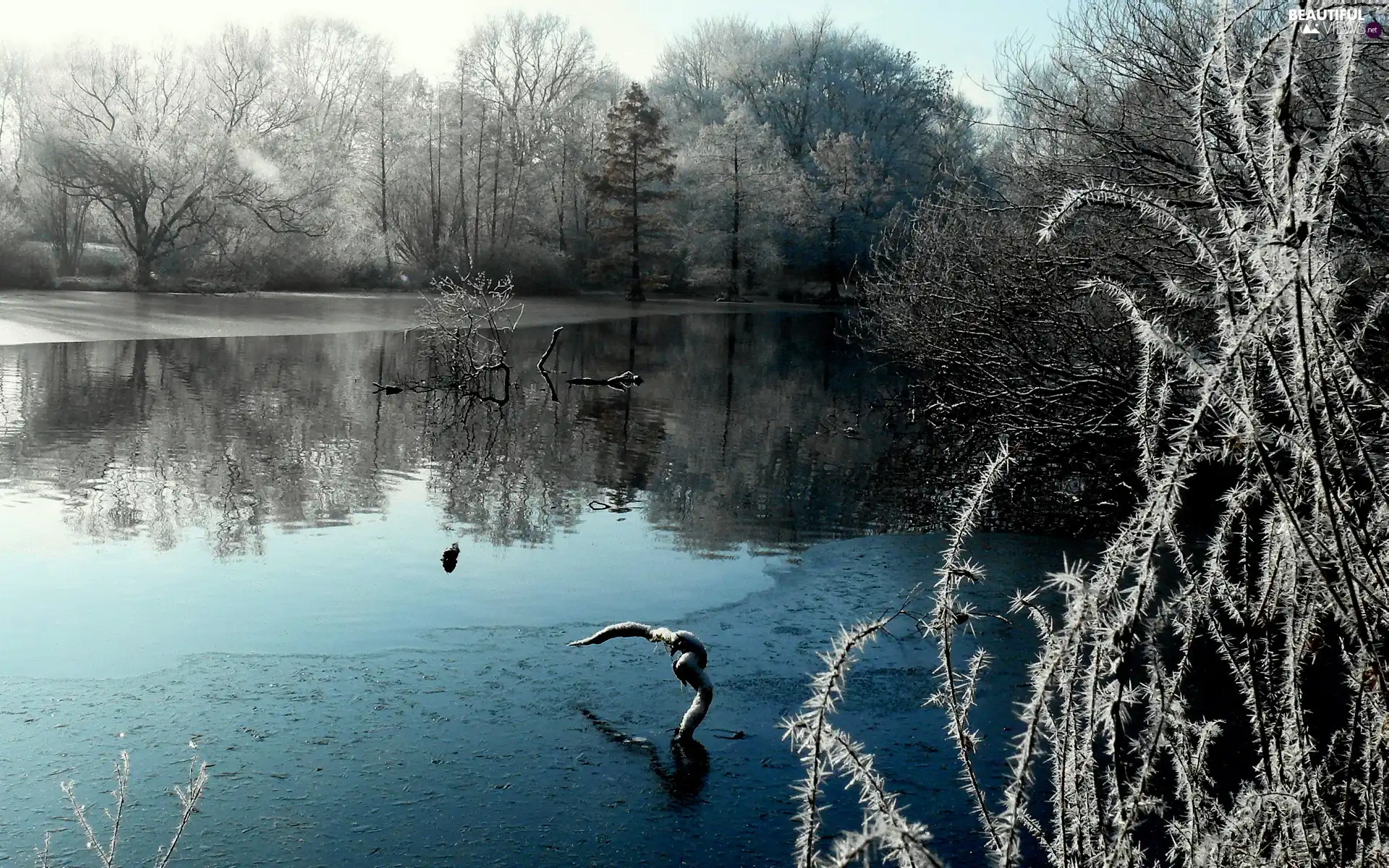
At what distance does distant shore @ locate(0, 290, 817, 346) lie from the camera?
92.5ft

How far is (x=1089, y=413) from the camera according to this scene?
1199 cm

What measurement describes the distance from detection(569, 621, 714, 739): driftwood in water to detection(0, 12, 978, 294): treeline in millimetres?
36979

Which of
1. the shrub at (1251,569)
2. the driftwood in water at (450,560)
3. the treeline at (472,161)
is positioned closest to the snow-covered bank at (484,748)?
the driftwood in water at (450,560)

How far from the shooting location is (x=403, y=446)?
14.9 meters

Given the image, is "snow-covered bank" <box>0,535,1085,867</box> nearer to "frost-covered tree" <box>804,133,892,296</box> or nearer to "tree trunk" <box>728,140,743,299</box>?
"tree trunk" <box>728,140,743,299</box>

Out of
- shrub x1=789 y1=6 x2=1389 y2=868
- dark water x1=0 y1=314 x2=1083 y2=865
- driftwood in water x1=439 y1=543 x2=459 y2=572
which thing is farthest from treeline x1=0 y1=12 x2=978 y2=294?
shrub x1=789 y1=6 x2=1389 y2=868

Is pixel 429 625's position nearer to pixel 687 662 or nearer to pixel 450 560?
pixel 450 560

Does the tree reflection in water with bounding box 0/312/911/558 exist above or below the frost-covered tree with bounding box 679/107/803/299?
below

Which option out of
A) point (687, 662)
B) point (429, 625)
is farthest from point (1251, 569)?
point (429, 625)

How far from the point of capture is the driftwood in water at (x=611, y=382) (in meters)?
22.2

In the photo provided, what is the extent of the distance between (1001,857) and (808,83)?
58.2 metres

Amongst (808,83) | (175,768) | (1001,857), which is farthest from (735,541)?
(808,83)

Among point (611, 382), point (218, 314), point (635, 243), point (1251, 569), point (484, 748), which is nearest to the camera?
point (1251, 569)

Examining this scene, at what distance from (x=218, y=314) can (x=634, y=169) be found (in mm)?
22926
